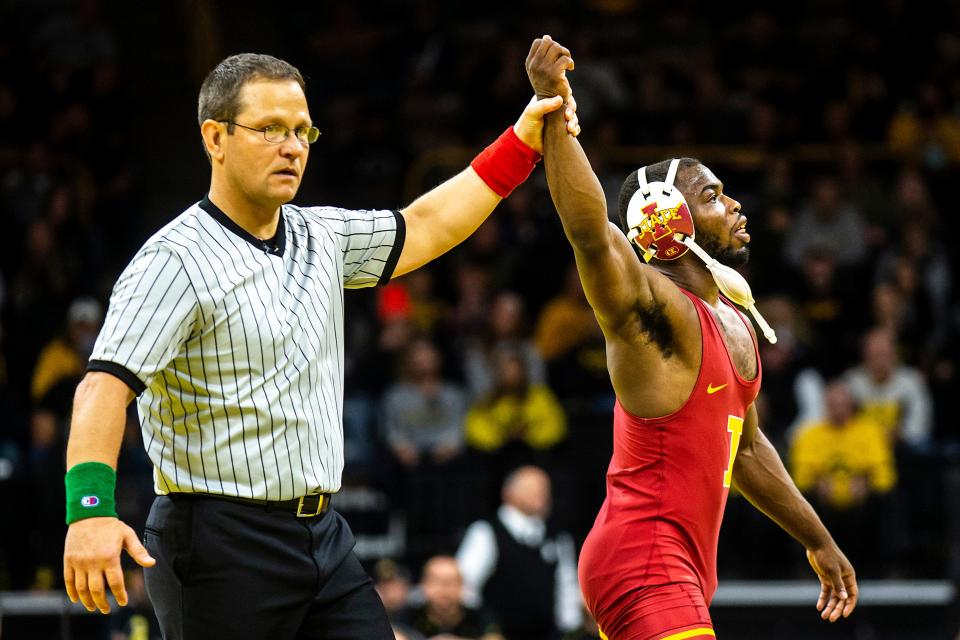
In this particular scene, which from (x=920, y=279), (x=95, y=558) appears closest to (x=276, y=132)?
(x=95, y=558)

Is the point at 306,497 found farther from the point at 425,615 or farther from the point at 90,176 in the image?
the point at 90,176

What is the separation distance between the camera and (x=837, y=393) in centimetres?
Result: 980

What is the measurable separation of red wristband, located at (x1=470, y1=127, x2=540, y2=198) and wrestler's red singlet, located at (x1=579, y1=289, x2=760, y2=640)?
27.8 inches

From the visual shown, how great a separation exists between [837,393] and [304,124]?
6508 mm

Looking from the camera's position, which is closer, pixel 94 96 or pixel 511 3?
pixel 94 96

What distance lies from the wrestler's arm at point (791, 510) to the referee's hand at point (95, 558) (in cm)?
228

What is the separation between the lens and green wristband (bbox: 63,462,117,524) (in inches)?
Answer: 137

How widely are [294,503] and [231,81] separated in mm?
1136

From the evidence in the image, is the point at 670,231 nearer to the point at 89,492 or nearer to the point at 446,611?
the point at 89,492

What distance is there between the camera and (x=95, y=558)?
11.3 ft

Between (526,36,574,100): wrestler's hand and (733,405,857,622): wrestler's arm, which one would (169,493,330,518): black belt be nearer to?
(526,36,574,100): wrestler's hand

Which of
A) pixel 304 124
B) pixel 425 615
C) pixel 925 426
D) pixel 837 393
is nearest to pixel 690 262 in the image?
→ pixel 304 124

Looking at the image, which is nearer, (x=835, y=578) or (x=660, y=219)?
(x=660, y=219)

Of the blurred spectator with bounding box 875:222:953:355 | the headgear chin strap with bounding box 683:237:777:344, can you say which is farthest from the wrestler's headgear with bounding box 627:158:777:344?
the blurred spectator with bounding box 875:222:953:355
